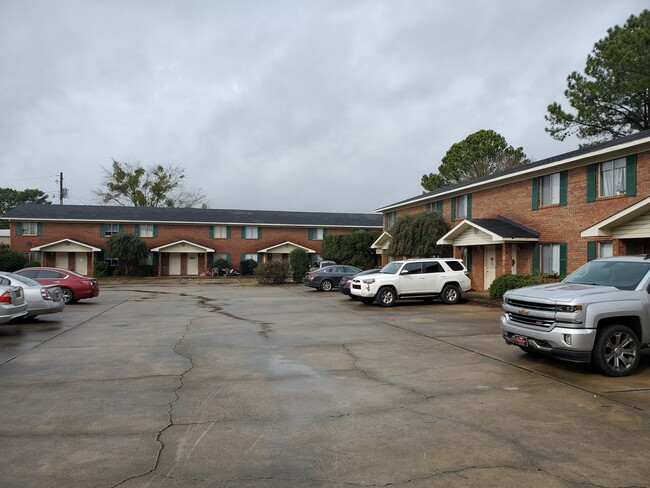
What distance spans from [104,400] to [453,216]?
2480 centimetres

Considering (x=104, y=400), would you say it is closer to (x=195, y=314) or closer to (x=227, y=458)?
(x=227, y=458)

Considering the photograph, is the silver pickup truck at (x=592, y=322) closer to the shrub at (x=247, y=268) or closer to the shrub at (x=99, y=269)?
the shrub at (x=247, y=268)

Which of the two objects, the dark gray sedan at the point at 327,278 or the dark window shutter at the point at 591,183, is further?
the dark gray sedan at the point at 327,278

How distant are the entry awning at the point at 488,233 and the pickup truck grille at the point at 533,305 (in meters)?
13.1

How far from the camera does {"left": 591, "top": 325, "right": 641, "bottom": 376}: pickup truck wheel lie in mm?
7477

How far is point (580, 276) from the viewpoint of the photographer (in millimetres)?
9312

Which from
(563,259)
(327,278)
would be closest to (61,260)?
(327,278)

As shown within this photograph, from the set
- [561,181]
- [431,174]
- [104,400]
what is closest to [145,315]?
[104,400]

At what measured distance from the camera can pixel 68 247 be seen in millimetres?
44094

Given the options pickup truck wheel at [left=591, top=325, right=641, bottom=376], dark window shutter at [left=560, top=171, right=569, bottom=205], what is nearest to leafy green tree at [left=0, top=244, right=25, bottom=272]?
dark window shutter at [left=560, top=171, right=569, bottom=205]

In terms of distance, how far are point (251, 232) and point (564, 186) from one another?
33.1 metres

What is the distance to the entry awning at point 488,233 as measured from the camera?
69.7ft

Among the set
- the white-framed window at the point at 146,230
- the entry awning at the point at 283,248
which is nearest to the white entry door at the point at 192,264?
the white-framed window at the point at 146,230

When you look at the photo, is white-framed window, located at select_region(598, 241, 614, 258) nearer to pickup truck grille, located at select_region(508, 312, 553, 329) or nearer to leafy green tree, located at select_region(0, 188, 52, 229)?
pickup truck grille, located at select_region(508, 312, 553, 329)
